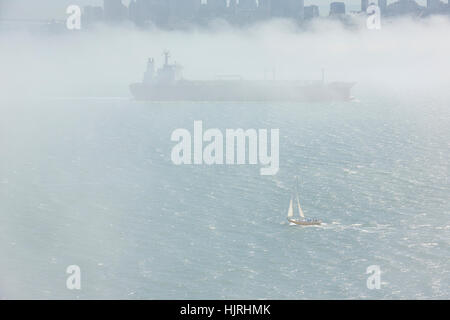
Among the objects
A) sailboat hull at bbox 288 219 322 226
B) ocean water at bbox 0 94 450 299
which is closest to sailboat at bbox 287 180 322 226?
sailboat hull at bbox 288 219 322 226

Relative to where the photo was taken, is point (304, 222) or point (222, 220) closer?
point (304, 222)

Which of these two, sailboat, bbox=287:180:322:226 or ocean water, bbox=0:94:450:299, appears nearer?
ocean water, bbox=0:94:450:299

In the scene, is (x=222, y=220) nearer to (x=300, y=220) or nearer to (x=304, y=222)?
(x=300, y=220)

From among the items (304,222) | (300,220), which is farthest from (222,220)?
(304,222)

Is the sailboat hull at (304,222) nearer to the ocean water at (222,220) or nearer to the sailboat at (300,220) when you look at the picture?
the sailboat at (300,220)

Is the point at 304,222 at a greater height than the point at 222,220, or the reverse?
the point at 304,222

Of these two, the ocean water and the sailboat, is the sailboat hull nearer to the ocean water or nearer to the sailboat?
the sailboat

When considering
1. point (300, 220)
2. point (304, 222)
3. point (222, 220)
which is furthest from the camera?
point (222, 220)
